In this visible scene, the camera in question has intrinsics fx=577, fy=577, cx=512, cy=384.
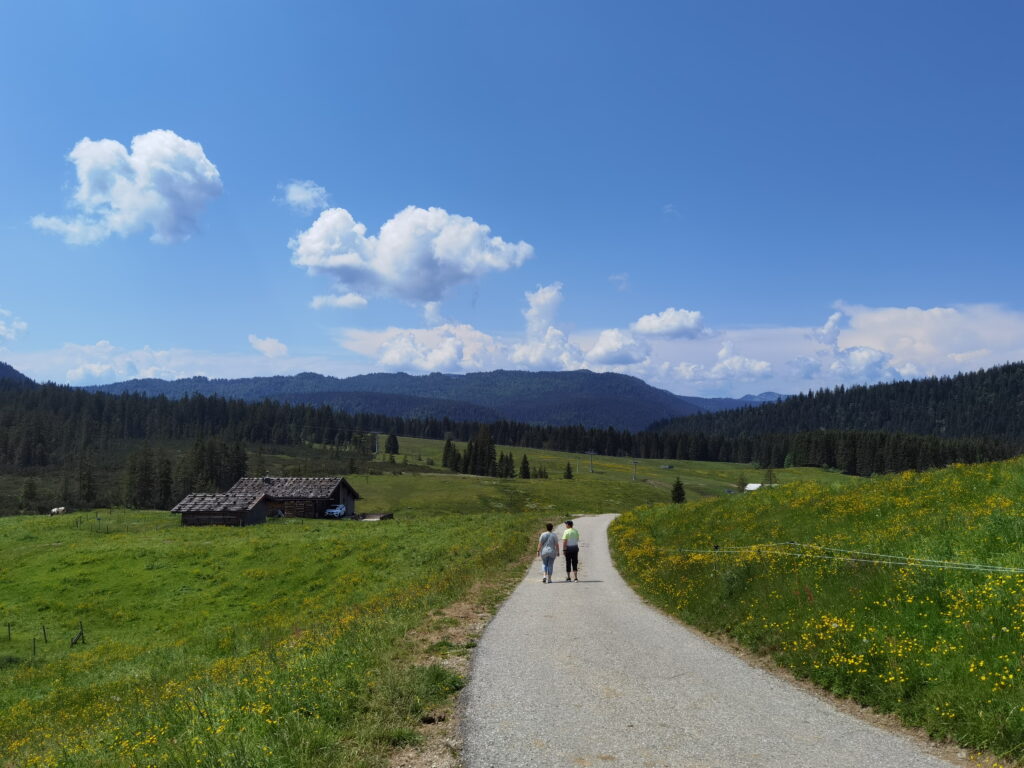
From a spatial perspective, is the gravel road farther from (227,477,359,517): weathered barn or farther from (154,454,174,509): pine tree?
(154,454,174,509): pine tree

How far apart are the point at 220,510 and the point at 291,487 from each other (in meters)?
15.2

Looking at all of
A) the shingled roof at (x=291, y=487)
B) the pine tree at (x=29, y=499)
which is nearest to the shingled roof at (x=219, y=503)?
the shingled roof at (x=291, y=487)

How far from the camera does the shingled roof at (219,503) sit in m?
83.7

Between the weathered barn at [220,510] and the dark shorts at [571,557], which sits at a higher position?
the dark shorts at [571,557]

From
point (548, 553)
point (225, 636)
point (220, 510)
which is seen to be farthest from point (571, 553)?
point (220, 510)

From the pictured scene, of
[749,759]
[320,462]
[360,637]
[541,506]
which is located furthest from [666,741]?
[320,462]

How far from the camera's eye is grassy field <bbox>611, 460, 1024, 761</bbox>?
8.20 meters

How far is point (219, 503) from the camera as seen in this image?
84688 mm

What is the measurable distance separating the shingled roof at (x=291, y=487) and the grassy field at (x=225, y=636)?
1625 cm

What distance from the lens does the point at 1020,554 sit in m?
11.4

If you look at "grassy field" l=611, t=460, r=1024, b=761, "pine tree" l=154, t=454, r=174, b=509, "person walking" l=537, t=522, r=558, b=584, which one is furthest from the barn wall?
"grassy field" l=611, t=460, r=1024, b=761

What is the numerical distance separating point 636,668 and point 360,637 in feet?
21.9

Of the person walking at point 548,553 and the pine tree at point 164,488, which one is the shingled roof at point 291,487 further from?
the person walking at point 548,553

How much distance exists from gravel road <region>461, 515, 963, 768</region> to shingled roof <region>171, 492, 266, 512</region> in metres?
80.7
